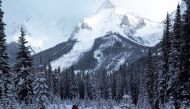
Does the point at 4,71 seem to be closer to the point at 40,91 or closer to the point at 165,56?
the point at 40,91

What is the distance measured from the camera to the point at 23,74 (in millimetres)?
44219

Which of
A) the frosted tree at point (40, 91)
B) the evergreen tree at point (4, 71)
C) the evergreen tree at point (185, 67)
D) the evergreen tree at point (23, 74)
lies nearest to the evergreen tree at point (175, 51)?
the evergreen tree at point (185, 67)

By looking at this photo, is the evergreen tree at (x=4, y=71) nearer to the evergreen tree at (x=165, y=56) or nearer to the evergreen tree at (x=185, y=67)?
the evergreen tree at (x=185, y=67)

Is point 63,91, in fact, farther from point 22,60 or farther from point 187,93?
point 187,93

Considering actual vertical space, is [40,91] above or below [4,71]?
below

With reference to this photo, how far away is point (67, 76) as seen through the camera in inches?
4722

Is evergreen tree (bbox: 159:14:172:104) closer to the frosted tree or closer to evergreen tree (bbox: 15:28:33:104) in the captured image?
the frosted tree

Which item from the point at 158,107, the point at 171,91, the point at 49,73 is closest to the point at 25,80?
the point at 171,91

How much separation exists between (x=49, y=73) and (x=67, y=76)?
A: 13.9 meters

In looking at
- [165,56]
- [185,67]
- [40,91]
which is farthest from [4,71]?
[165,56]

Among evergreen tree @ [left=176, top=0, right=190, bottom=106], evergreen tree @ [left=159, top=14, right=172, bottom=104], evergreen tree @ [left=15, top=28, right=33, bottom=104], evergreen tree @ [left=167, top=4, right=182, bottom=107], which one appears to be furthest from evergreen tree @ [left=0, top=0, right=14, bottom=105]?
evergreen tree @ [left=159, top=14, right=172, bottom=104]

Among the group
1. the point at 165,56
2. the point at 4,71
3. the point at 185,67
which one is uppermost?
the point at 165,56

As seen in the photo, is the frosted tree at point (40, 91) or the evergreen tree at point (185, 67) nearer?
the evergreen tree at point (185, 67)

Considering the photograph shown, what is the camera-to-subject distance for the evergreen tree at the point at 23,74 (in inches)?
1736
